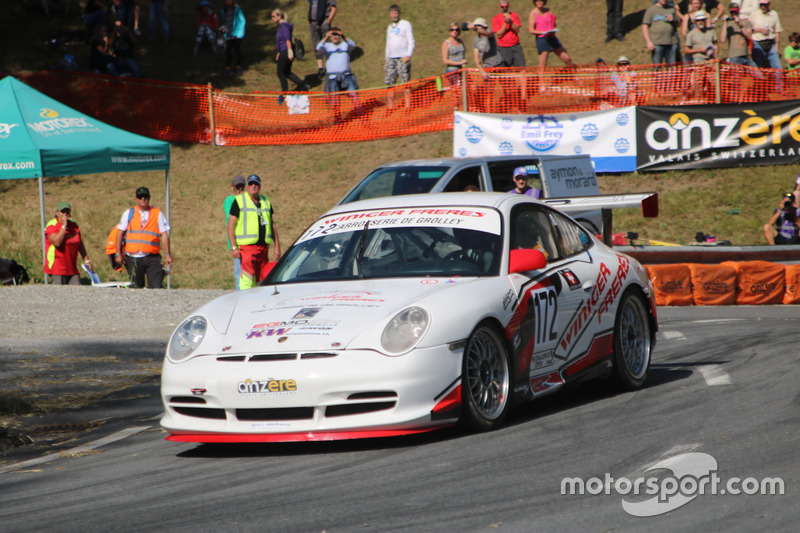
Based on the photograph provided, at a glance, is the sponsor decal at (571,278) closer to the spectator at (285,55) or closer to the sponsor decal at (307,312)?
the sponsor decal at (307,312)

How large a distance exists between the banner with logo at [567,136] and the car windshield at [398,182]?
702cm

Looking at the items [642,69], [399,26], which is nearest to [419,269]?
[642,69]

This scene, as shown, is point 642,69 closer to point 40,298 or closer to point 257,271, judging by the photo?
point 257,271

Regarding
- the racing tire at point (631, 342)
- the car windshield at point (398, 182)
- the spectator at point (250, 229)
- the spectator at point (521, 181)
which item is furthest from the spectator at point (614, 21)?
the racing tire at point (631, 342)

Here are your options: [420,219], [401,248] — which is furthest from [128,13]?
[401,248]

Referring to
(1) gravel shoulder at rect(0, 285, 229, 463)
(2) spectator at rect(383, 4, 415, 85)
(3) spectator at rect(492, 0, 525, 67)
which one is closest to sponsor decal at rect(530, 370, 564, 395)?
(1) gravel shoulder at rect(0, 285, 229, 463)

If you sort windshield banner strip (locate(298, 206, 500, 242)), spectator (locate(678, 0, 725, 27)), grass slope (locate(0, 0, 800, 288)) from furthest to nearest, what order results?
spectator (locate(678, 0, 725, 27)) → grass slope (locate(0, 0, 800, 288)) → windshield banner strip (locate(298, 206, 500, 242))

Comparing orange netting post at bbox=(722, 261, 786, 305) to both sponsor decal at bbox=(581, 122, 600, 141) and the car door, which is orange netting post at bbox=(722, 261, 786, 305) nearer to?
sponsor decal at bbox=(581, 122, 600, 141)

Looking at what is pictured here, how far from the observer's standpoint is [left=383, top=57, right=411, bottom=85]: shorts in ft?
86.4

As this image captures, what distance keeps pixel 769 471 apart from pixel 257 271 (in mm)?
10028

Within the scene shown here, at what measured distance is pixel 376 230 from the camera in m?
7.13

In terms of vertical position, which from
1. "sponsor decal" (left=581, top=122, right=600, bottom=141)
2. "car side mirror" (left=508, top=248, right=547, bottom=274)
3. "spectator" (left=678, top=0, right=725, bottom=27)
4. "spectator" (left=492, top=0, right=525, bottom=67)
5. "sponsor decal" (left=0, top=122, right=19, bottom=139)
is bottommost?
"car side mirror" (left=508, top=248, right=547, bottom=274)

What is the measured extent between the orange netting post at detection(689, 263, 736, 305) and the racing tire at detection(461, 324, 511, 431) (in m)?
10.3

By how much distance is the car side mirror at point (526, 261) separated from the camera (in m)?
6.60
